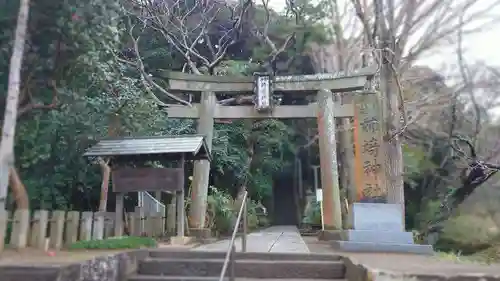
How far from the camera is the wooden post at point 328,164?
1257 cm

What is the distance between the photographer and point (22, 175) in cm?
1167

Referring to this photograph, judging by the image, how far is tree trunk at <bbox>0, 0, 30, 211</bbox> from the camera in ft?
21.6

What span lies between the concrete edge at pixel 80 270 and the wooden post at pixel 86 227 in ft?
7.56

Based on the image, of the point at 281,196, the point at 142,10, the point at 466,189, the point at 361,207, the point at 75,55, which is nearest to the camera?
the point at 75,55

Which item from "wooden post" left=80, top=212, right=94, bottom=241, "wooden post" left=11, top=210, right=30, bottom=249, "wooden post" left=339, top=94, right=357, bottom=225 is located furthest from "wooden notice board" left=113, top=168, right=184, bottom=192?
"wooden post" left=339, top=94, right=357, bottom=225

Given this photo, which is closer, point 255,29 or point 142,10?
point 142,10

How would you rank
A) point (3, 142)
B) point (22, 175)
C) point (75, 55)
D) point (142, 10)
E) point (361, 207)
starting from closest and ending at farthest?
point (3, 142) < point (75, 55) < point (361, 207) < point (22, 175) < point (142, 10)

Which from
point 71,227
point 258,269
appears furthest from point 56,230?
point 258,269

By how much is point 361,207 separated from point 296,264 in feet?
11.5

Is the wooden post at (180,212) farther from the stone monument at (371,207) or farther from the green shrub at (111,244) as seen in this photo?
the stone monument at (371,207)

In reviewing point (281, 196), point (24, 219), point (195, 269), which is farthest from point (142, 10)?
point (281, 196)

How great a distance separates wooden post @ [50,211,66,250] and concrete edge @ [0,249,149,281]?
201cm

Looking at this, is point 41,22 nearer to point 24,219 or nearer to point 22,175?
point 24,219

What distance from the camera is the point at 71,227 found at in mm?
8273
